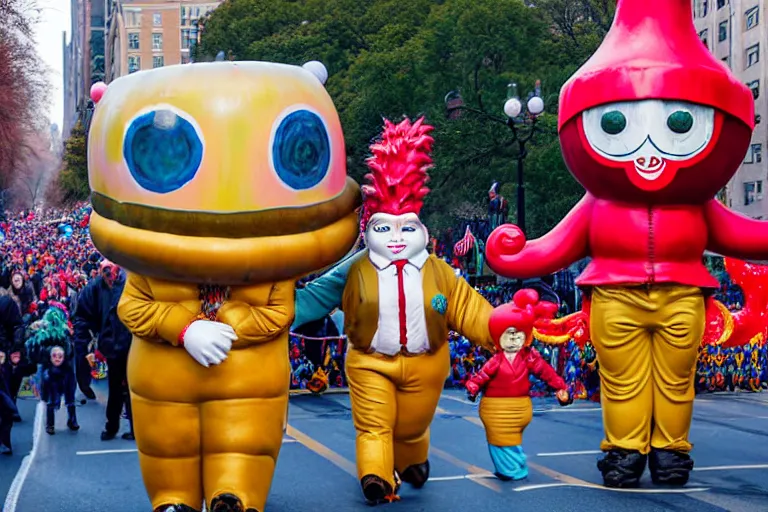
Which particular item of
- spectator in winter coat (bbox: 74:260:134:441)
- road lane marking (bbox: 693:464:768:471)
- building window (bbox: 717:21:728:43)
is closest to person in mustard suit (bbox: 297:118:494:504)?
road lane marking (bbox: 693:464:768:471)

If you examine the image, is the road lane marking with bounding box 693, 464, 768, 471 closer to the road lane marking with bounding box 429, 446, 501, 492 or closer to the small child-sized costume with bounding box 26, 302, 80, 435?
the road lane marking with bounding box 429, 446, 501, 492

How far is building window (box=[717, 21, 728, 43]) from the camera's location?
134 ft

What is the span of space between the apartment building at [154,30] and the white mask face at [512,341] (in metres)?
102

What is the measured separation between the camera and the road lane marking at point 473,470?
743 centimetres

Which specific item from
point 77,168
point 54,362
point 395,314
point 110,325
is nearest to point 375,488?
point 395,314

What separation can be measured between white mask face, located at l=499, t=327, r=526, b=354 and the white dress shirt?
0.72 metres

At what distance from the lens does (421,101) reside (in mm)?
31156

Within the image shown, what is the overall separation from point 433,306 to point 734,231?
2.15m

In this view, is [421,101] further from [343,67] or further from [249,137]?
A: [249,137]

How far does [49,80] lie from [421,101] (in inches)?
489

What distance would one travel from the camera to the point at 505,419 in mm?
7477

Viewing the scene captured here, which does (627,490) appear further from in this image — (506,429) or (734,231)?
(734,231)

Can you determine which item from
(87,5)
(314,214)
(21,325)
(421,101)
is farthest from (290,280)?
(87,5)

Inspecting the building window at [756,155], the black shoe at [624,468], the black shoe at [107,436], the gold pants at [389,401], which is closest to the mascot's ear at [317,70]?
the gold pants at [389,401]
